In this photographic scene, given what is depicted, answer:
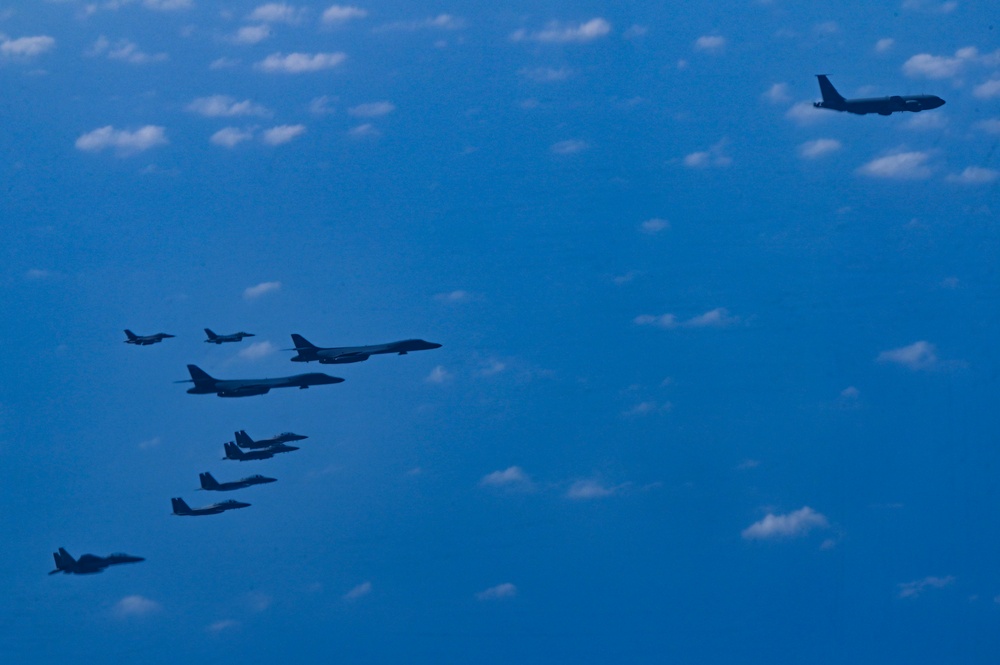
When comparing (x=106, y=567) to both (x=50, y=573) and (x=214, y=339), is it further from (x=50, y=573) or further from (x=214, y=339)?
(x=214, y=339)

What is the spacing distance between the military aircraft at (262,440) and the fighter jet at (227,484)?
2.62 m

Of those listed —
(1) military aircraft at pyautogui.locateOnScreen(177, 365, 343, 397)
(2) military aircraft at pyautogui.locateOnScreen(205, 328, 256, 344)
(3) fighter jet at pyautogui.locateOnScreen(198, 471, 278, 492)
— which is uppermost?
(2) military aircraft at pyautogui.locateOnScreen(205, 328, 256, 344)

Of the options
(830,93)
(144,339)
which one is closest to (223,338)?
(144,339)

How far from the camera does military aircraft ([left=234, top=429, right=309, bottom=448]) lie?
96.3 m

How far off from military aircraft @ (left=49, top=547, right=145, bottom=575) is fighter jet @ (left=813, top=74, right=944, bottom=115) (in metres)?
59.2

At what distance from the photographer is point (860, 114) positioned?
88.0 metres

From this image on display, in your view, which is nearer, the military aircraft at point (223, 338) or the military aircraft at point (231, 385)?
the military aircraft at point (231, 385)

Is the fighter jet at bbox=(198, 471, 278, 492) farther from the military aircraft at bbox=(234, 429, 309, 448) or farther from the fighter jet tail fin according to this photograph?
the fighter jet tail fin

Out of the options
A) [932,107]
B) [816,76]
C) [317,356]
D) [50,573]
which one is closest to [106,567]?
[50,573]

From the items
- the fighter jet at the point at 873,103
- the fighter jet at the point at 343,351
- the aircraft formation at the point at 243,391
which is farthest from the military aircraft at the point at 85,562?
the fighter jet at the point at 873,103

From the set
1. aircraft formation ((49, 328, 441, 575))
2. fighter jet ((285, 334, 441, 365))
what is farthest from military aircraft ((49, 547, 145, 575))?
fighter jet ((285, 334, 441, 365))

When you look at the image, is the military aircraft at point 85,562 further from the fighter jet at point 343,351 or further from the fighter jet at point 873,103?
the fighter jet at point 873,103

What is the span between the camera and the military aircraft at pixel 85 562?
85125 mm

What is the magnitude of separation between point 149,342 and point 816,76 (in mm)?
53705
